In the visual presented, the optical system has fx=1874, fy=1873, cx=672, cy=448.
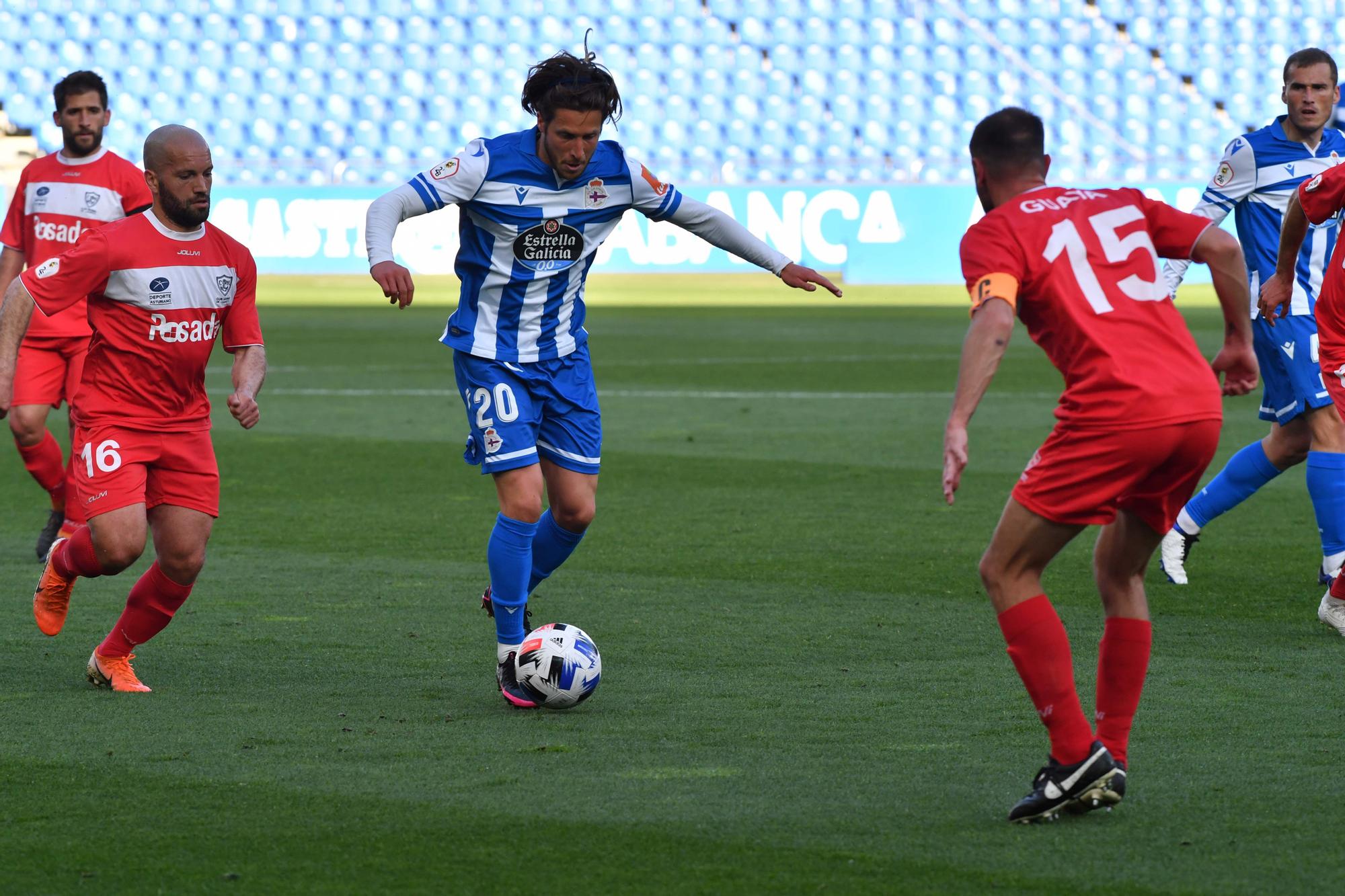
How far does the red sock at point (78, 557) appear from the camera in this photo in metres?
5.23

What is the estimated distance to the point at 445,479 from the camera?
32.6ft

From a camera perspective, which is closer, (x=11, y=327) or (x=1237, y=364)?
(x=1237, y=364)

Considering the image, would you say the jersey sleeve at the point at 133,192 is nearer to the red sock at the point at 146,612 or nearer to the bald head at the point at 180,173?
the bald head at the point at 180,173

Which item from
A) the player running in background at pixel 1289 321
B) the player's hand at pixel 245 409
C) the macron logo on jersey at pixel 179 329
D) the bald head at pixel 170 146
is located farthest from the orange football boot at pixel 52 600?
the player running in background at pixel 1289 321

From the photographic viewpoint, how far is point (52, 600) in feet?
17.9

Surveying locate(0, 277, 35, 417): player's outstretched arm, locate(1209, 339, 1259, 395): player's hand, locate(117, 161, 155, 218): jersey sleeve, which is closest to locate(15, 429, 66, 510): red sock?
locate(117, 161, 155, 218): jersey sleeve

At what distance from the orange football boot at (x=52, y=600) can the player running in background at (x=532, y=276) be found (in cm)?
123

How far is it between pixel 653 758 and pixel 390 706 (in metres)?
0.91

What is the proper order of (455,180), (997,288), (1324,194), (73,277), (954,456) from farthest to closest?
1. (1324,194)
2. (455,180)
3. (73,277)
4. (997,288)
5. (954,456)

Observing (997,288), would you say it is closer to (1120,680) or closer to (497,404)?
(1120,680)

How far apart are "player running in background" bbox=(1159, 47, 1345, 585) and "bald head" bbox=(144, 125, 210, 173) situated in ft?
11.2

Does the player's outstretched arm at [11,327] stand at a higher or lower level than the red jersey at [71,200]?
higher

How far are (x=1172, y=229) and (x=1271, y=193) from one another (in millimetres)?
3241

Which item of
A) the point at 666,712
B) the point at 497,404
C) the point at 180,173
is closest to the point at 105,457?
the point at 180,173
